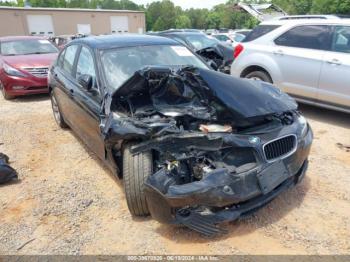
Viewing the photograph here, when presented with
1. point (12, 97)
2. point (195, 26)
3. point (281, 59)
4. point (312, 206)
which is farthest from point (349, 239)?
point (195, 26)

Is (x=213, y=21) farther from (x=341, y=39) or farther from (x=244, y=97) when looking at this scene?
(x=244, y=97)

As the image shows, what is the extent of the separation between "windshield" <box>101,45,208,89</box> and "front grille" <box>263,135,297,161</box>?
1.69 meters

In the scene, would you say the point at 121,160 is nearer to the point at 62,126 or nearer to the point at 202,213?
the point at 202,213

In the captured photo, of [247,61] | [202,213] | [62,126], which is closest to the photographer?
[202,213]

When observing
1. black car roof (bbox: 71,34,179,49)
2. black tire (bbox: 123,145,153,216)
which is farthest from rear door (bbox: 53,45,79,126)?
black tire (bbox: 123,145,153,216)

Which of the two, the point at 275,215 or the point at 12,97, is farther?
the point at 12,97

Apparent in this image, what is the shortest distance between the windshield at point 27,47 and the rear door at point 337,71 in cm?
717

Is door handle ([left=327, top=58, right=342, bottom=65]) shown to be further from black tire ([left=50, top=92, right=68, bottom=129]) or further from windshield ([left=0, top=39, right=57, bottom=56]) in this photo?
windshield ([left=0, top=39, right=57, bottom=56])

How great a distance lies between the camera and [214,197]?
244 centimetres

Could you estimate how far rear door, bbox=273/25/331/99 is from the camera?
5492mm

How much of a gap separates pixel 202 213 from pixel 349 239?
1282 mm

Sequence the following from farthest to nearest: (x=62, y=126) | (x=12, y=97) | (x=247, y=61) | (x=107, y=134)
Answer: (x=12, y=97), (x=247, y=61), (x=62, y=126), (x=107, y=134)

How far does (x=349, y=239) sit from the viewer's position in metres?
2.70

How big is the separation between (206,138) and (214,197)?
1.60 ft
